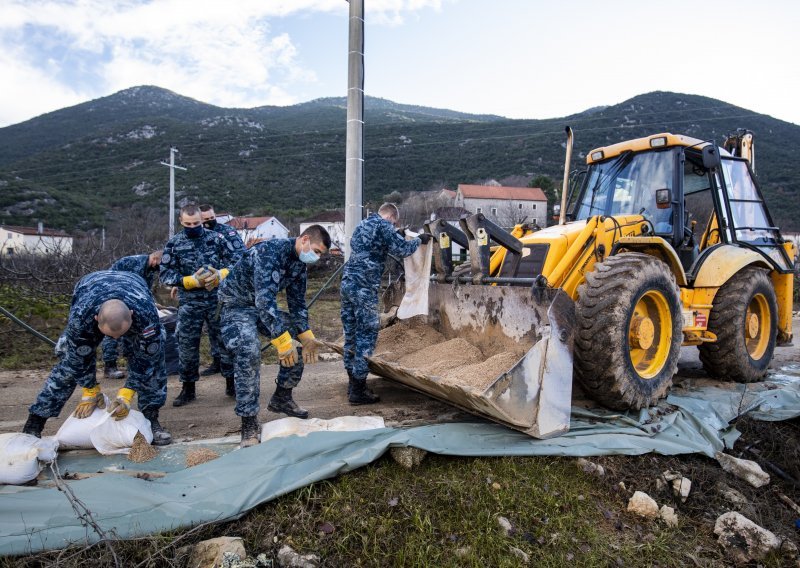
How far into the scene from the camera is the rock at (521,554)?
2.86m

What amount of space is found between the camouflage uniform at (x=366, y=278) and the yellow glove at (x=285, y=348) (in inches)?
39.8

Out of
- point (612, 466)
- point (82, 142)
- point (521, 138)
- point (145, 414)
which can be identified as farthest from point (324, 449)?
point (82, 142)

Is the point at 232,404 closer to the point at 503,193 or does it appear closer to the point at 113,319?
the point at 113,319

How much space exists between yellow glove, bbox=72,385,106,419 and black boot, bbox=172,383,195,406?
129 cm

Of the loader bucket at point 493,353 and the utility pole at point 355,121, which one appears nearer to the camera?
the loader bucket at point 493,353

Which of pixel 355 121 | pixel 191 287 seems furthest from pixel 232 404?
pixel 355 121

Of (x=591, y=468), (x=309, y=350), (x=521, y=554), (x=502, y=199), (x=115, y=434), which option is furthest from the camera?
(x=502, y=199)

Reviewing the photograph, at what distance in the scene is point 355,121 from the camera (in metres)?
7.13

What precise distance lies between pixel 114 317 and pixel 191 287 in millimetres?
1641

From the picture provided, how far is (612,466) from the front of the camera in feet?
12.1

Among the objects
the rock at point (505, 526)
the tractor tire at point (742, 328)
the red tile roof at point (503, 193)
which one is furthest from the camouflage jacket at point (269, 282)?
the red tile roof at point (503, 193)

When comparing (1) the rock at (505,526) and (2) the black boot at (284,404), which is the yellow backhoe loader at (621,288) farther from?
(2) the black boot at (284,404)

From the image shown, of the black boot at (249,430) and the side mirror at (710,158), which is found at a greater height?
the side mirror at (710,158)

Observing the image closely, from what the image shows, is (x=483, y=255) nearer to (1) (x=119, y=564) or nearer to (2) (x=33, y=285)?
(1) (x=119, y=564)
